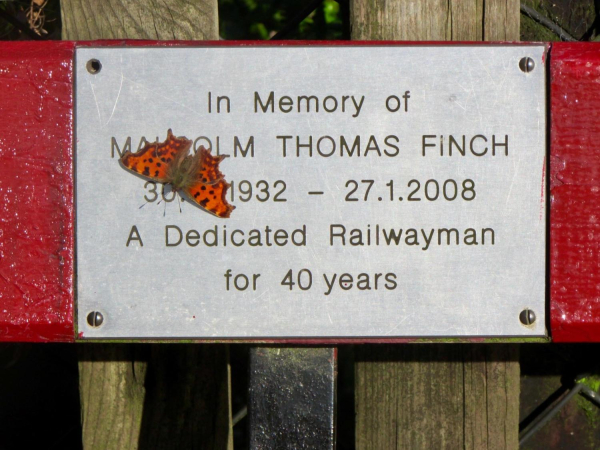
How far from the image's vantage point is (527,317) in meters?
1.19

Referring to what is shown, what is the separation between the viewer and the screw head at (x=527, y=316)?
1188mm

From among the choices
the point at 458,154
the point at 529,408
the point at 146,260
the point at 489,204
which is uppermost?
the point at 458,154

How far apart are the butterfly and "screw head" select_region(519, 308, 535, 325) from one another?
2.07 feet

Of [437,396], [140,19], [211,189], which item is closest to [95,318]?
[211,189]

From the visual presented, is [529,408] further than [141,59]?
Yes

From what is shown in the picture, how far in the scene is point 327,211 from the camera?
3.84ft

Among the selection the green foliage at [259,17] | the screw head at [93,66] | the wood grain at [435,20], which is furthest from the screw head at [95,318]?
the green foliage at [259,17]

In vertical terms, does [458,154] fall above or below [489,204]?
above

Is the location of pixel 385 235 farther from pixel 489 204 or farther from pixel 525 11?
pixel 525 11

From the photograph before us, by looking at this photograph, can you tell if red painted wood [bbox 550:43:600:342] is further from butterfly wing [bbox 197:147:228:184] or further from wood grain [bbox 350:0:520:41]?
butterfly wing [bbox 197:147:228:184]

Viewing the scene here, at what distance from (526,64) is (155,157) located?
776 millimetres

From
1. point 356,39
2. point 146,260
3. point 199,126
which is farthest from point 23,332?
point 356,39

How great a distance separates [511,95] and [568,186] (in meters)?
0.22

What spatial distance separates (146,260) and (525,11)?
1327 millimetres
